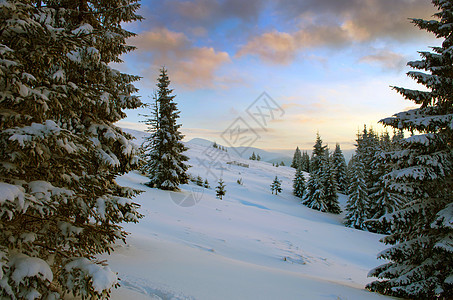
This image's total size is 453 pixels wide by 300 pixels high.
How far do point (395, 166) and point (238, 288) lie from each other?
248 inches

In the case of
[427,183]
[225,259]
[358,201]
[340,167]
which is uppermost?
[340,167]

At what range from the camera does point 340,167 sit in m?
50.4

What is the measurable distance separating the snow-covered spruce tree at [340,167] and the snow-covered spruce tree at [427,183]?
42.3m

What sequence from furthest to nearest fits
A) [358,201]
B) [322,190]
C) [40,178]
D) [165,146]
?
1. [322,190]
2. [358,201]
3. [165,146]
4. [40,178]

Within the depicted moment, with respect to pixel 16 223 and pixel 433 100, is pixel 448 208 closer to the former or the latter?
pixel 433 100

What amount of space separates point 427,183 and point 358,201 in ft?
96.4

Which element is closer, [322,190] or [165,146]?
[165,146]

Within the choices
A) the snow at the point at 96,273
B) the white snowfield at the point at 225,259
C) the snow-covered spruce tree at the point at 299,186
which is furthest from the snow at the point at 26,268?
the snow-covered spruce tree at the point at 299,186

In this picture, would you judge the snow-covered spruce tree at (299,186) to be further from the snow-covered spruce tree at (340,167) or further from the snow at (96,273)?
the snow at (96,273)

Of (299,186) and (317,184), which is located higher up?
(317,184)

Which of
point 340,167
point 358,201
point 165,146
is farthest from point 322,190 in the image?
point 165,146

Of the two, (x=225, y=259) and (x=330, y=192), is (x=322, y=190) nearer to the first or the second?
(x=330, y=192)

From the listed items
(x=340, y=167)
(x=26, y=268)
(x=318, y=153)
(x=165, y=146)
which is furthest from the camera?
(x=340, y=167)

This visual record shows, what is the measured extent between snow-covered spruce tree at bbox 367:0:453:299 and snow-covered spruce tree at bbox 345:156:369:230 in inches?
1132
